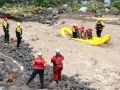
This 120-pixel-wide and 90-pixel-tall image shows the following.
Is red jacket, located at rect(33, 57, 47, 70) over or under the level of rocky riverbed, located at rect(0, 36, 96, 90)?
over

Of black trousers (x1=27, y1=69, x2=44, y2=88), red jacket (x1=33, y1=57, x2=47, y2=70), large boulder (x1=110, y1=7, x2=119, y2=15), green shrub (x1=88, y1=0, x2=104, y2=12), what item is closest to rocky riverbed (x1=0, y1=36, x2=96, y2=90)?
black trousers (x1=27, y1=69, x2=44, y2=88)

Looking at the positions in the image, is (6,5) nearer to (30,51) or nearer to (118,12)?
(118,12)

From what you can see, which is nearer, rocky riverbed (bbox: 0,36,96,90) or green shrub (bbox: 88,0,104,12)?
rocky riverbed (bbox: 0,36,96,90)

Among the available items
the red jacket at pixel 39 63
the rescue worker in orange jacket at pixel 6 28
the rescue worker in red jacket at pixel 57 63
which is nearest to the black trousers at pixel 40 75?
the red jacket at pixel 39 63

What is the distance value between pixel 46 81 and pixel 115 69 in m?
3.71

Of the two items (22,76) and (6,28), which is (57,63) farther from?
(6,28)

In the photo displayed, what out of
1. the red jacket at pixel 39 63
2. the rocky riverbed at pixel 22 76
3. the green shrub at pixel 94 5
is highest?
the red jacket at pixel 39 63

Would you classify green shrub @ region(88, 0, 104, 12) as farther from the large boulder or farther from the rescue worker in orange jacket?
the rescue worker in orange jacket

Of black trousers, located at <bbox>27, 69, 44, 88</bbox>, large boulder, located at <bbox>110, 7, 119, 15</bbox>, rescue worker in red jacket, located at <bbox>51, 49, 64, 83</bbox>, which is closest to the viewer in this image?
black trousers, located at <bbox>27, 69, 44, 88</bbox>

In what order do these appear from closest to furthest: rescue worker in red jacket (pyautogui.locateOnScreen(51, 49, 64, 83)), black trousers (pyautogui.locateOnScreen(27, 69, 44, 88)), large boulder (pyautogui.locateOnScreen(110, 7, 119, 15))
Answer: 1. black trousers (pyautogui.locateOnScreen(27, 69, 44, 88))
2. rescue worker in red jacket (pyautogui.locateOnScreen(51, 49, 64, 83))
3. large boulder (pyautogui.locateOnScreen(110, 7, 119, 15))

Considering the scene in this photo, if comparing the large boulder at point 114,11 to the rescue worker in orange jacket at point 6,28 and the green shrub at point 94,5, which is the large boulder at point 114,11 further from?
the rescue worker in orange jacket at point 6,28

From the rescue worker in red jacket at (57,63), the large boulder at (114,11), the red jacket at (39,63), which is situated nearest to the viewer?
the red jacket at (39,63)

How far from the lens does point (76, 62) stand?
1661 cm


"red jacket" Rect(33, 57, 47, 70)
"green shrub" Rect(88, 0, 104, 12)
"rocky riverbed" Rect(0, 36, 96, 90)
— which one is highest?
"red jacket" Rect(33, 57, 47, 70)
